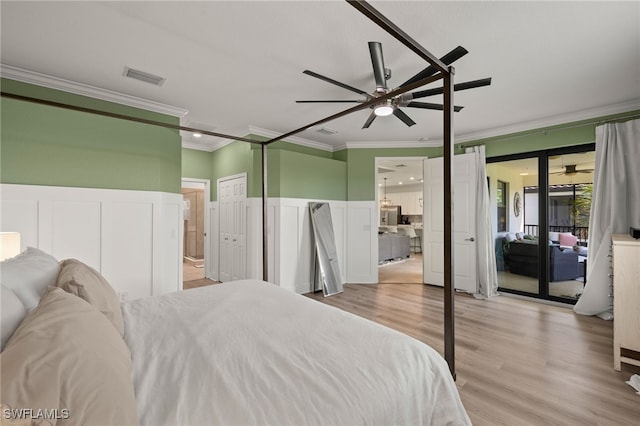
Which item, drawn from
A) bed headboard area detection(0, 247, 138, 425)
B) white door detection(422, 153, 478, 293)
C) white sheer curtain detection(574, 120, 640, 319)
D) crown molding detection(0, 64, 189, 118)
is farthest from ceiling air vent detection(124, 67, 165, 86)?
white sheer curtain detection(574, 120, 640, 319)

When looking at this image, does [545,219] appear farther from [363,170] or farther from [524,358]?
[363,170]

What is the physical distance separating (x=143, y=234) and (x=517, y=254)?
18.2 feet

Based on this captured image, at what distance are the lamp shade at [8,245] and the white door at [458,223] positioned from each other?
16.9ft

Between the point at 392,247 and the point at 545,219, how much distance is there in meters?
3.79

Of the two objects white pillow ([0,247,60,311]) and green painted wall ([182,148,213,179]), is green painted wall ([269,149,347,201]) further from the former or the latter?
white pillow ([0,247,60,311])

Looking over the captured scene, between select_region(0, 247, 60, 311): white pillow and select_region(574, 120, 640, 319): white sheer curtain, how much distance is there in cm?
518

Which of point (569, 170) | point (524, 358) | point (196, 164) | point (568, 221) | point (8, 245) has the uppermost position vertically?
point (196, 164)

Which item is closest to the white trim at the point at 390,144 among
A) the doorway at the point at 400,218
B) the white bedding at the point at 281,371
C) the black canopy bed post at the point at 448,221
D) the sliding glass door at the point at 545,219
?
the doorway at the point at 400,218

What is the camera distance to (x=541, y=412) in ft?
5.94

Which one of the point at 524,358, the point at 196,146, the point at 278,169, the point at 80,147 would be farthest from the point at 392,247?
the point at 80,147

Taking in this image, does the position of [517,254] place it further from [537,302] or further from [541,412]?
[541,412]

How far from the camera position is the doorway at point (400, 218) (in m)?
5.91

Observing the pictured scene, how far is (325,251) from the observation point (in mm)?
4785

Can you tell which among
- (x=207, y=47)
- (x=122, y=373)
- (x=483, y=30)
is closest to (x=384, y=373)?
(x=122, y=373)
